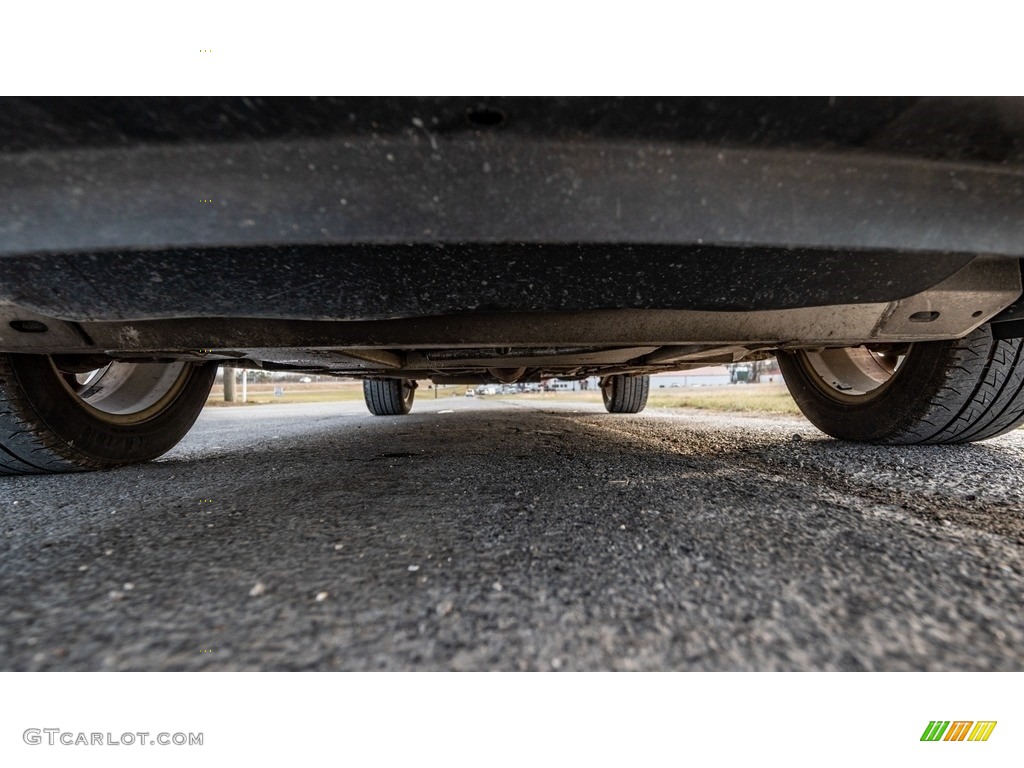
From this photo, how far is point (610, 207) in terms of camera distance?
0.51 meters

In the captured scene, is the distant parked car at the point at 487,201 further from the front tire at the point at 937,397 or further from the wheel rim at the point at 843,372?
the wheel rim at the point at 843,372

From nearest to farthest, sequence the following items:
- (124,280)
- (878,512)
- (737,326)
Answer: (124,280)
(878,512)
(737,326)

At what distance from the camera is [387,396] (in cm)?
378

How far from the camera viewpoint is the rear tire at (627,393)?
3804 millimetres

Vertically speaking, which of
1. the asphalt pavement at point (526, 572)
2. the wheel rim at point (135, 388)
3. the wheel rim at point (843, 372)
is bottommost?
the asphalt pavement at point (526, 572)

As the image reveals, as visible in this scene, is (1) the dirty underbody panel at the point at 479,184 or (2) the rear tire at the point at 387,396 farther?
(2) the rear tire at the point at 387,396

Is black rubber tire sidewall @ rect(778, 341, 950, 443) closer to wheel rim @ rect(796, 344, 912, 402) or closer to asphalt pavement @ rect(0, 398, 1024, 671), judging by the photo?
wheel rim @ rect(796, 344, 912, 402)

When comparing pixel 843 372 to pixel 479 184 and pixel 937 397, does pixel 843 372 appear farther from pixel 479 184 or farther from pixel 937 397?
pixel 479 184

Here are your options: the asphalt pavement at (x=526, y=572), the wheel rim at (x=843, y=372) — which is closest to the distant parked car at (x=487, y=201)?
the asphalt pavement at (x=526, y=572)

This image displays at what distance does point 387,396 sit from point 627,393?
219 cm
